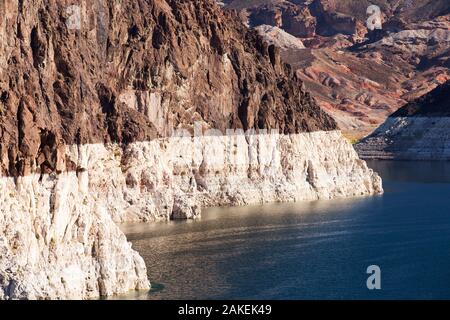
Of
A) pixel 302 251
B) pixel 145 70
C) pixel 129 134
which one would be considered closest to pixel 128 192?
pixel 129 134

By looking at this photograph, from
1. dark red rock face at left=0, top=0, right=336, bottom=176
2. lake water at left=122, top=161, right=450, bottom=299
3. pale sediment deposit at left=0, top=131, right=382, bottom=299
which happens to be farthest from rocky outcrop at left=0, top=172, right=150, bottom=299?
dark red rock face at left=0, top=0, right=336, bottom=176

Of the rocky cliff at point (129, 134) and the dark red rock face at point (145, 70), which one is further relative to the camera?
the dark red rock face at point (145, 70)

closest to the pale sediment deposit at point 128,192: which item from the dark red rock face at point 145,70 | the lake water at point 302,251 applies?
the dark red rock face at point 145,70

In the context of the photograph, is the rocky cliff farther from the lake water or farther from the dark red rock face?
the lake water

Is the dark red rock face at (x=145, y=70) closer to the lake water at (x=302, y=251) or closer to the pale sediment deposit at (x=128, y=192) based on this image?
the pale sediment deposit at (x=128, y=192)

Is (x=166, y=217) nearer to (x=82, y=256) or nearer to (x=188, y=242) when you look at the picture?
(x=188, y=242)
